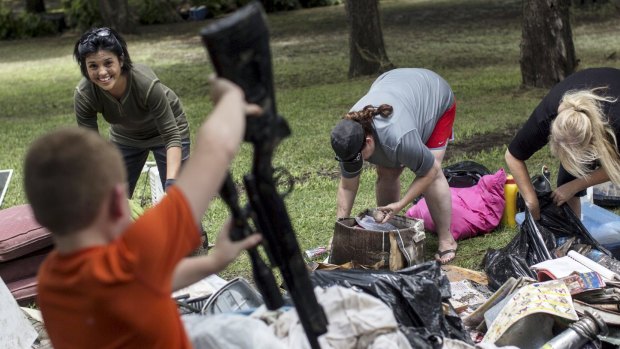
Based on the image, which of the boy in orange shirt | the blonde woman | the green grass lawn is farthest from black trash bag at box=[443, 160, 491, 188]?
the boy in orange shirt

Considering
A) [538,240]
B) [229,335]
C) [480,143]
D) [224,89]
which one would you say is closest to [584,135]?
[538,240]

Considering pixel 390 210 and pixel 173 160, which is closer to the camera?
pixel 173 160

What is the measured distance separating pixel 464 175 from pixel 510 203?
1.48 ft

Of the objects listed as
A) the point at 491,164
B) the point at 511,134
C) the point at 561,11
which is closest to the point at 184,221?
the point at 491,164

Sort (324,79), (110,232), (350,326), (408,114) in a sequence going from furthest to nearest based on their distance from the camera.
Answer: (324,79), (408,114), (350,326), (110,232)

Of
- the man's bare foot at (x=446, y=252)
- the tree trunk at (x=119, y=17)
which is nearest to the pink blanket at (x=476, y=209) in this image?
the man's bare foot at (x=446, y=252)

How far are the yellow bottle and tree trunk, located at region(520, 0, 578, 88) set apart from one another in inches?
195

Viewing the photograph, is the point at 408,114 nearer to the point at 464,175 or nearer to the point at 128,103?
the point at 464,175

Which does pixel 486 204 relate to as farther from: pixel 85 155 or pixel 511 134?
pixel 85 155

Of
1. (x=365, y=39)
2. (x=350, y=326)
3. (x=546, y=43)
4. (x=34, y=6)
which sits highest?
(x=350, y=326)

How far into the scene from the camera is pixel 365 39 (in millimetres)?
12516

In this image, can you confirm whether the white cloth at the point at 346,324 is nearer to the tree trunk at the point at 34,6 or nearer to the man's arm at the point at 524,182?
the man's arm at the point at 524,182

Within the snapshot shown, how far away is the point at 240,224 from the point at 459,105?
7.98 meters

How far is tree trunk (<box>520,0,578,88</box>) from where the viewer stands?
9.98 meters
